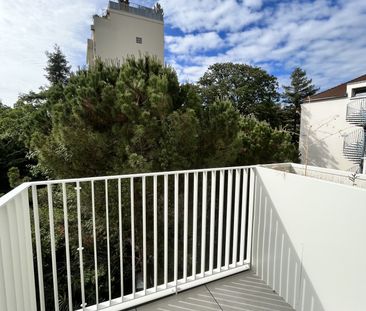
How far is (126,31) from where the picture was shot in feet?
38.6

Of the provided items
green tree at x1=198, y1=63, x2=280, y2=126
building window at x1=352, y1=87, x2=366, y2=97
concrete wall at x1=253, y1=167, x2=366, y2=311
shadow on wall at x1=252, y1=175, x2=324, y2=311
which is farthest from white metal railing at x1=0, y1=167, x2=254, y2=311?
green tree at x1=198, y1=63, x2=280, y2=126

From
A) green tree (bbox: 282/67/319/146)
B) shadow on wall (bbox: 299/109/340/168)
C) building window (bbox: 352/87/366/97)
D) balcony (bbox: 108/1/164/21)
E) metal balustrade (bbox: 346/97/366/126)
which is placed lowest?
shadow on wall (bbox: 299/109/340/168)

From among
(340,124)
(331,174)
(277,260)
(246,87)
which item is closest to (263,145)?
(331,174)

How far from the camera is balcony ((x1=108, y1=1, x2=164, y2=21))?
1153 centimetres

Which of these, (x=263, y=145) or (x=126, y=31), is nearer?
(x=263, y=145)

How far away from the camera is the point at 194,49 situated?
14.6 meters

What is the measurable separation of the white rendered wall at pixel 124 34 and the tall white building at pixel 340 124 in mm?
9405

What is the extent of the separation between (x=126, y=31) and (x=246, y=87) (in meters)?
12.9

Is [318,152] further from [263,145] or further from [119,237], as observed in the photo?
[119,237]

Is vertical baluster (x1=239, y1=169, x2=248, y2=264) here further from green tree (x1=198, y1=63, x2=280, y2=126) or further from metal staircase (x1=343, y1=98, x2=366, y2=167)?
green tree (x1=198, y1=63, x2=280, y2=126)

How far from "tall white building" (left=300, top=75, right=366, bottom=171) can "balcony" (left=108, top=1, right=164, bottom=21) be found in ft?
32.9

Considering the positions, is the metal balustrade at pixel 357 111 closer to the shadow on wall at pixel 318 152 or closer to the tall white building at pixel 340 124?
the tall white building at pixel 340 124

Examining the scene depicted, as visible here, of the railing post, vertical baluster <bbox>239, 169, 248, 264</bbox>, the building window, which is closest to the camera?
the railing post

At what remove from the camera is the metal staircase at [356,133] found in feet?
37.4
